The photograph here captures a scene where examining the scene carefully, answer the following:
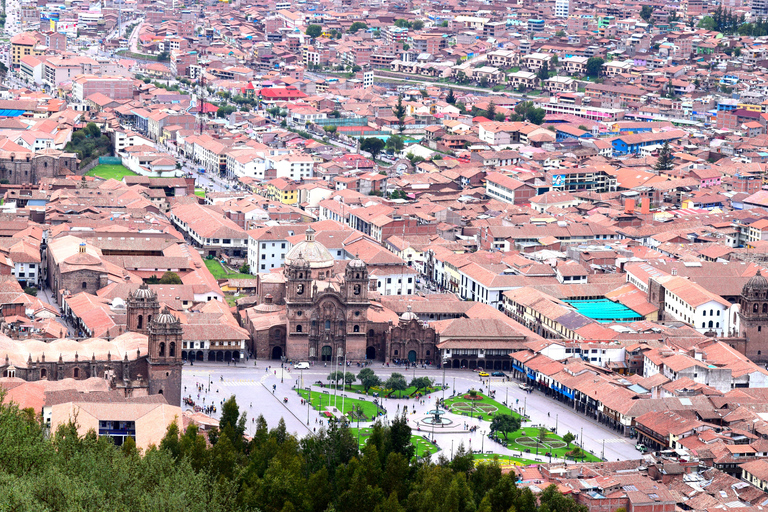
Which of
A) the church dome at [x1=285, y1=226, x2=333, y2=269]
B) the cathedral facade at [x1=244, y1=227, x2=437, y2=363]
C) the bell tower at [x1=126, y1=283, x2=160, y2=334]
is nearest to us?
the bell tower at [x1=126, y1=283, x2=160, y2=334]

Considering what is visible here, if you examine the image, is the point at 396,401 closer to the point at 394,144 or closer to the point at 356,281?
the point at 356,281

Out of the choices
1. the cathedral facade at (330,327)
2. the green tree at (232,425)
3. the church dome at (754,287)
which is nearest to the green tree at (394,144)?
the cathedral facade at (330,327)

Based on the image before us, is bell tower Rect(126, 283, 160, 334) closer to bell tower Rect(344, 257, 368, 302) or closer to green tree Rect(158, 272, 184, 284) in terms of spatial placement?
bell tower Rect(344, 257, 368, 302)

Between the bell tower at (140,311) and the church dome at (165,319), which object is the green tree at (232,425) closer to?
the church dome at (165,319)

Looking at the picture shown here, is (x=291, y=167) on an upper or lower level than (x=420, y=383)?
lower

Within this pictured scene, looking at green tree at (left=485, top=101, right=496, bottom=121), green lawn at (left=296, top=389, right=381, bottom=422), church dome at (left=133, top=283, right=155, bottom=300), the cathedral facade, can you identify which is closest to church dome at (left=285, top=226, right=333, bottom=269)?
the cathedral facade

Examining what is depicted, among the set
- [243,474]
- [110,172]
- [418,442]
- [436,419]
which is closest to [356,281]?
[436,419]

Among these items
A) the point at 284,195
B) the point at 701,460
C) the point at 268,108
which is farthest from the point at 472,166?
the point at 701,460
